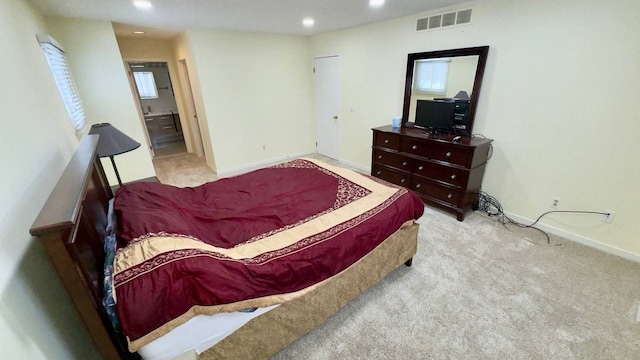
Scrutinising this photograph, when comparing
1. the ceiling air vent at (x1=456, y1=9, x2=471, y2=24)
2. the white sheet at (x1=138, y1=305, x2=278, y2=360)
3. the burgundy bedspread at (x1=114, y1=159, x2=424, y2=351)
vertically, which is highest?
the ceiling air vent at (x1=456, y1=9, x2=471, y2=24)

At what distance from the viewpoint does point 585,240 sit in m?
2.49

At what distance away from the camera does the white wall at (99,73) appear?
121 inches

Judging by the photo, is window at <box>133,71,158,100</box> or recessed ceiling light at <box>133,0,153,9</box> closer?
recessed ceiling light at <box>133,0,153,9</box>

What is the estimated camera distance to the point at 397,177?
3506 millimetres

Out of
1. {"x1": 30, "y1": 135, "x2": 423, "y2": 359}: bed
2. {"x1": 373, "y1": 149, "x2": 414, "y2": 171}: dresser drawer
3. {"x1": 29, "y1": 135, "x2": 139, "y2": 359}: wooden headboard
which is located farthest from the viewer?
{"x1": 373, "y1": 149, "x2": 414, "y2": 171}: dresser drawer

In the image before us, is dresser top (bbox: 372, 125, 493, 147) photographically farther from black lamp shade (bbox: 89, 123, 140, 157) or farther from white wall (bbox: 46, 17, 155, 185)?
white wall (bbox: 46, 17, 155, 185)

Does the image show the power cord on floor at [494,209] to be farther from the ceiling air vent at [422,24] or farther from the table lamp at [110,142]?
the table lamp at [110,142]

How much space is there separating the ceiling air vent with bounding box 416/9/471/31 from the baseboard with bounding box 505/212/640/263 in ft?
7.71

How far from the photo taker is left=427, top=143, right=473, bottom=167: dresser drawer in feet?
8.97

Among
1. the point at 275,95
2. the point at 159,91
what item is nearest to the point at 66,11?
the point at 275,95

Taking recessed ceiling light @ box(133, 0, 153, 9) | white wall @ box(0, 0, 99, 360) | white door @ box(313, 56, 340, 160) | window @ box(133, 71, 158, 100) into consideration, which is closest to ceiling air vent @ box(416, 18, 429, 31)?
white door @ box(313, 56, 340, 160)

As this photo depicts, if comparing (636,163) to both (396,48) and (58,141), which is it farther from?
(58,141)

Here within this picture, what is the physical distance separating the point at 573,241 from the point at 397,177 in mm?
1893

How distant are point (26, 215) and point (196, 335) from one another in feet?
2.92
